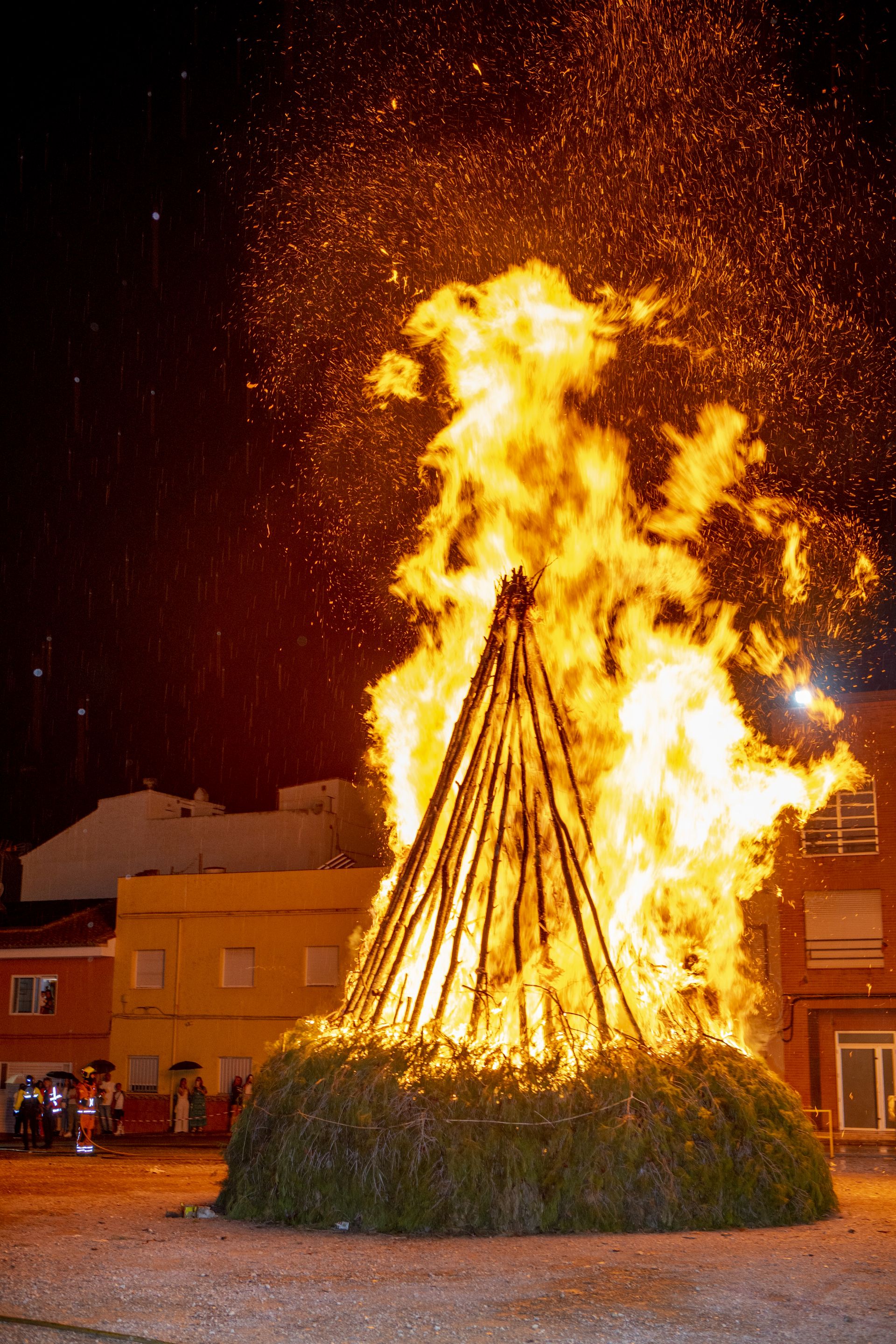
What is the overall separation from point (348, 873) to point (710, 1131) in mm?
20839

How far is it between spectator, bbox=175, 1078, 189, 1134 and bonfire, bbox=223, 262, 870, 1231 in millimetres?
13209

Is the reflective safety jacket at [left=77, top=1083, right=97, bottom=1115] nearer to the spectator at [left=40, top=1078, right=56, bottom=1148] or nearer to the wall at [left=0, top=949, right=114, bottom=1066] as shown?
the spectator at [left=40, top=1078, right=56, bottom=1148]

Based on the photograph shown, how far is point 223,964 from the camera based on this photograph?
1248 inches

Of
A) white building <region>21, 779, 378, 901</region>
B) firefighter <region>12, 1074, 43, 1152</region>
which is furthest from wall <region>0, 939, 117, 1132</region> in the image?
firefighter <region>12, 1074, 43, 1152</region>

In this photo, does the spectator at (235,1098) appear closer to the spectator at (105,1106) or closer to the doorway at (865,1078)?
the spectator at (105,1106)

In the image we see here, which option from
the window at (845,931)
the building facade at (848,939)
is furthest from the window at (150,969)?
the window at (845,931)

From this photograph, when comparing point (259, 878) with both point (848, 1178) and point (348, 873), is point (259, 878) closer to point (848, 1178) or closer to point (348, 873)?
point (348, 873)

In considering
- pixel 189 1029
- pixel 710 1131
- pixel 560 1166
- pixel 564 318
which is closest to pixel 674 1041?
pixel 710 1131

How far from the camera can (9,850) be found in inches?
1734

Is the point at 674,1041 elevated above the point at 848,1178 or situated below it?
above

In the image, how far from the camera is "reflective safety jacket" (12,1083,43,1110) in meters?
22.7

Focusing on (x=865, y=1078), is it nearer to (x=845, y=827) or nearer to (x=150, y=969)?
(x=845, y=827)

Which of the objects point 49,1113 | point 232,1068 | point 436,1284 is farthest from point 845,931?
point 436,1284

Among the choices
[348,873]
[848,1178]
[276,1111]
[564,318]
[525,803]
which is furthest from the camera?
[348,873]
